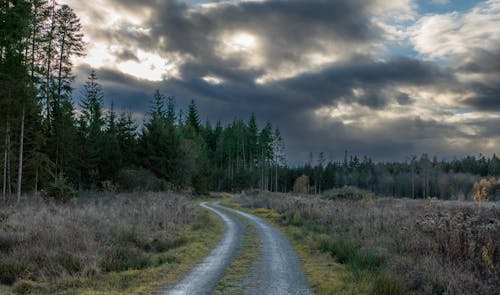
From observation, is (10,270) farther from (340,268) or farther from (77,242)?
(340,268)

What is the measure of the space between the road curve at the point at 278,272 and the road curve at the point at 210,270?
123 cm

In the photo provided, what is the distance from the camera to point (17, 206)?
22.3 metres

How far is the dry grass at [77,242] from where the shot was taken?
12.0 metres

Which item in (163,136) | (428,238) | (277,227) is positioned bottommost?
(277,227)

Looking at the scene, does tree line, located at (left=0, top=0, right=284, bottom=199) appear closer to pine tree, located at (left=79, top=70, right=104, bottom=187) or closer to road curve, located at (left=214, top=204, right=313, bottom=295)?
pine tree, located at (left=79, top=70, right=104, bottom=187)

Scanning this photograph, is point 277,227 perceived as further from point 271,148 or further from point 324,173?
point 324,173

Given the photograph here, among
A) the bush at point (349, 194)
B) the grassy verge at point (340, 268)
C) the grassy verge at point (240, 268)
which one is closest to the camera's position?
the grassy verge at point (340, 268)

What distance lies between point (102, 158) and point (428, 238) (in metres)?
47.0

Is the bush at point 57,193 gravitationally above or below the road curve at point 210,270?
above

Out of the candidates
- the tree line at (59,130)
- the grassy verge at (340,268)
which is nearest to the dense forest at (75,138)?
the tree line at (59,130)

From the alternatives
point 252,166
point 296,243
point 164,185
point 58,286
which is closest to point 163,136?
point 164,185

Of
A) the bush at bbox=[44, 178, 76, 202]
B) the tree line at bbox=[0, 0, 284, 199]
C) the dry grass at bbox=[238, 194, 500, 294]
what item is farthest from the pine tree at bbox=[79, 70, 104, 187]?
the dry grass at bbox=[238, 194, 500, 294]

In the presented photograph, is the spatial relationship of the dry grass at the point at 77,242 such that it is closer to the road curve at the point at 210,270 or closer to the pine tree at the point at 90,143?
the road curve at the point at 210,270

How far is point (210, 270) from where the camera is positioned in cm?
1279
